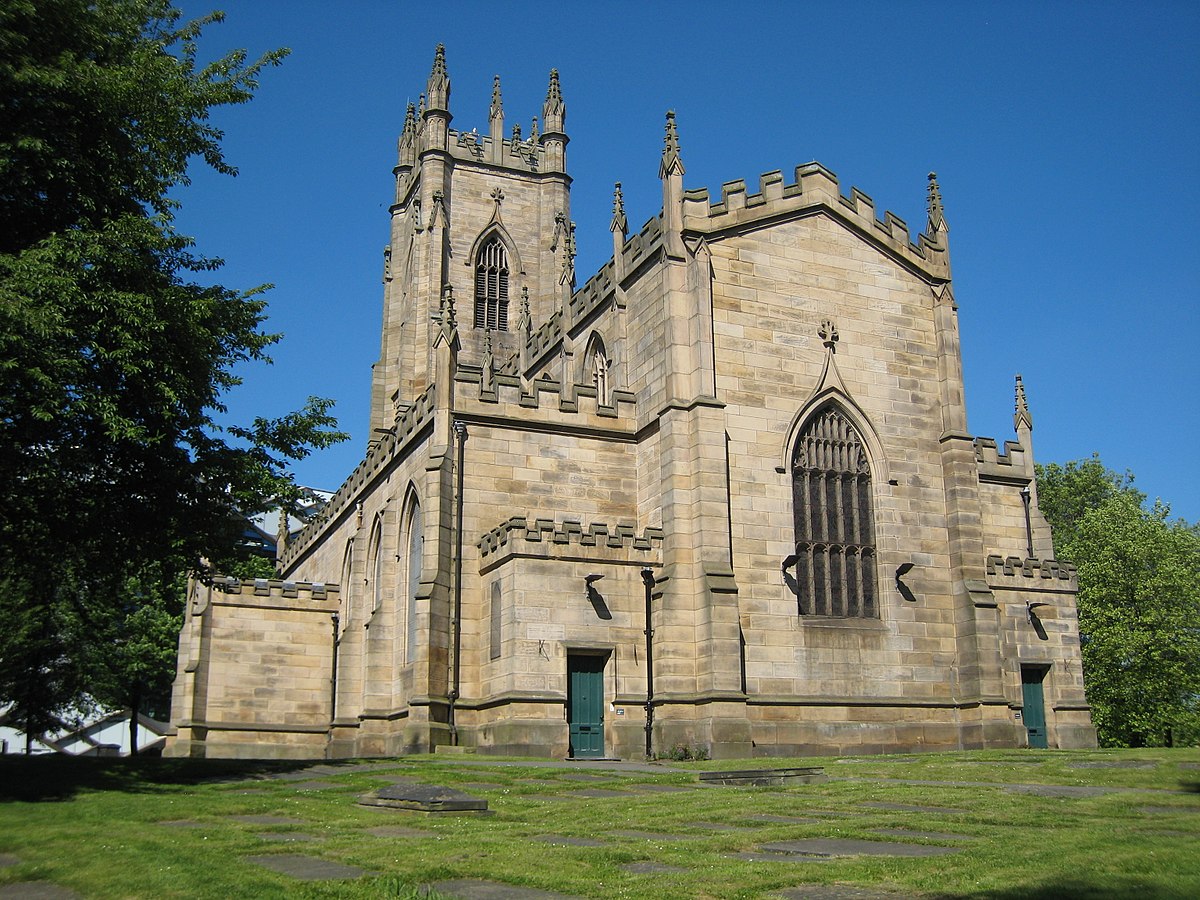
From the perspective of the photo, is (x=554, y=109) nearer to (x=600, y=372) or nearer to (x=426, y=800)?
(x=600, y=372)

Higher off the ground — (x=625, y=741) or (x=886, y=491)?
(x=886, y=491)

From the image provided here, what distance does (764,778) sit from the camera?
1772cm

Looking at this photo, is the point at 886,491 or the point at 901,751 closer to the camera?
the point at 901,751

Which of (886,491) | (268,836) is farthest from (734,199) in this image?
(268,836)

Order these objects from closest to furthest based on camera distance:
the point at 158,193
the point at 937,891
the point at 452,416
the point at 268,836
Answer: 1. the point at 937,891
2. the point at 268,836
3. the point at 158,193
4. the point at 452,416

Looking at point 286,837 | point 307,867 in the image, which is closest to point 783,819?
point 286,837

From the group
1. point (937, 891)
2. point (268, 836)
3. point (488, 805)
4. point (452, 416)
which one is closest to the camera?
point (937, 891)

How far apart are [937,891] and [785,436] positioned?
2228 cm

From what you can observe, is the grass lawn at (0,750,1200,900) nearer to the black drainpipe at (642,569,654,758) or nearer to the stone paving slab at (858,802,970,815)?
the stone paving slab at (858,802,970,815)

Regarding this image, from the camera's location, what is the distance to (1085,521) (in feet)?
155

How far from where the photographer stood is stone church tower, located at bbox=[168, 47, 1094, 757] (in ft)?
88.7

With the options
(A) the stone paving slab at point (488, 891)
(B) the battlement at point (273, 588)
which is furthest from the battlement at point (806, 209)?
(A) the stone paving slab at point (488, 891)

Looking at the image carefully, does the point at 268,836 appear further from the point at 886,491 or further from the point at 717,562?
the point at 886,491

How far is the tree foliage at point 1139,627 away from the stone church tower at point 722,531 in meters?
11.9
